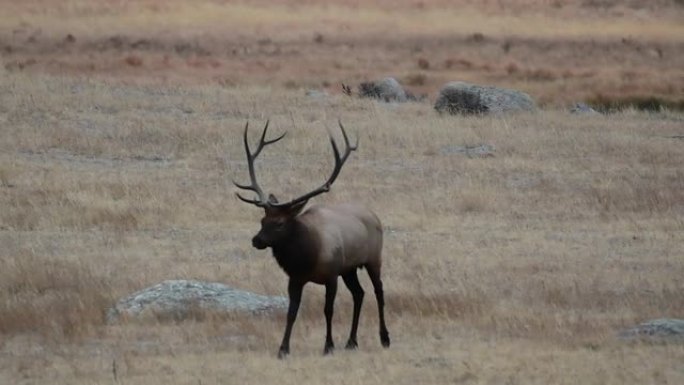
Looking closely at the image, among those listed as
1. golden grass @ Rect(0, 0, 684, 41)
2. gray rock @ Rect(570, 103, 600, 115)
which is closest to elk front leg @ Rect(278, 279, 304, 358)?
gray rock @ Rect(570, 103, 600, 115)

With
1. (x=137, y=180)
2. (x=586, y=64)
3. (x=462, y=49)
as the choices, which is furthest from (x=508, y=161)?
(x=462, y=49)

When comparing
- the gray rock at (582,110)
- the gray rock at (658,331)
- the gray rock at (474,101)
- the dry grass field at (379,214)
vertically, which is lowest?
the gray rock at (582,110)

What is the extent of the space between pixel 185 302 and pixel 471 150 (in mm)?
15003

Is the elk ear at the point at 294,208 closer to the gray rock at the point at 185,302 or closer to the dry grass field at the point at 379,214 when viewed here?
the dry grass field at the point at 379,214

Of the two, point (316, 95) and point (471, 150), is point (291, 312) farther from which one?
point (316, 95)

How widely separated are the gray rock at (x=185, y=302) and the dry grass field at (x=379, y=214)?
0.22m

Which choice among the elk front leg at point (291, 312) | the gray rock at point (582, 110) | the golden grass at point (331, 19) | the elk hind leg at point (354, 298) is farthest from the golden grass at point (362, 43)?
the elk front leg at point (291, 312)

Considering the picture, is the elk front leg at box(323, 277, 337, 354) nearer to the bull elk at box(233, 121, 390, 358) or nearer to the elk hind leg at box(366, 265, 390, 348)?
the bull elk at box(233, 121, 390, 358)

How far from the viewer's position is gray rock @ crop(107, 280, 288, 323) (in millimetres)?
18000

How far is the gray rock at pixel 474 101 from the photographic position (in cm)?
3762

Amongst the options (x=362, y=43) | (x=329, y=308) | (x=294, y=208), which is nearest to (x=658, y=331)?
(x=329, y=308)

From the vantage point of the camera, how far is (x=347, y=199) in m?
27.1

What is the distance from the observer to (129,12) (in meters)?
74.0

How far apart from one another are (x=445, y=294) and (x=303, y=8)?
61.0 m
